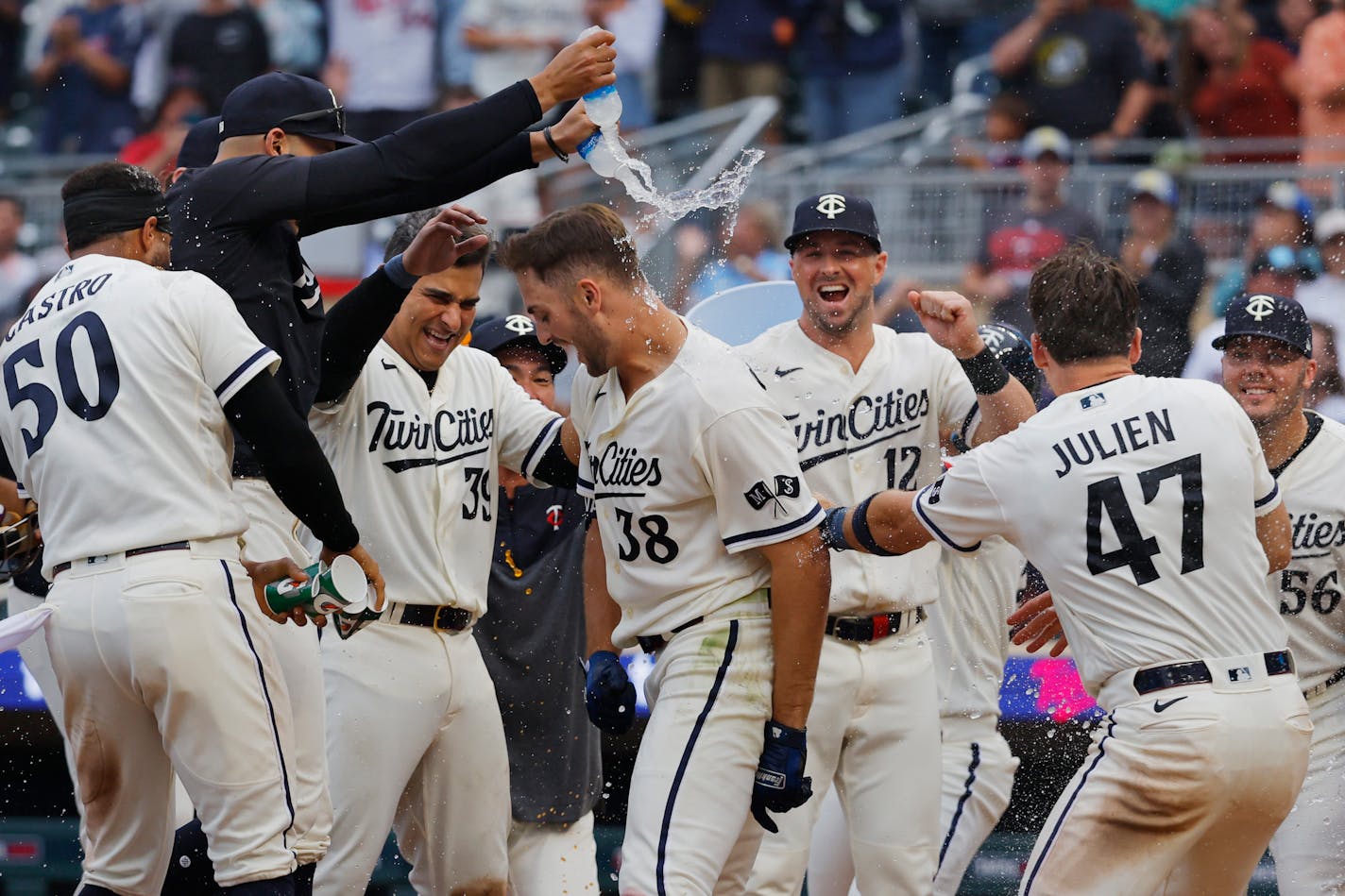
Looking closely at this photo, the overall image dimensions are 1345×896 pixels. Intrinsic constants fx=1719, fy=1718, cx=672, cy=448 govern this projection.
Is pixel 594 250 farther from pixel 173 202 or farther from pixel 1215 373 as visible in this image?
pixel 1215 373

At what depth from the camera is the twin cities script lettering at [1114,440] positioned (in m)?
4.18

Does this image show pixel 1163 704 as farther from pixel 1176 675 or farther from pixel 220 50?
pixel 220 50

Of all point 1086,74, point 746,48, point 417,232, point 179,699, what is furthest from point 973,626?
point 746,48

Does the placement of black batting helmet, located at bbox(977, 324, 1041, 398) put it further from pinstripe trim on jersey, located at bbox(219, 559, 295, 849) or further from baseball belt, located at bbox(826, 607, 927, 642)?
pinstripe trim on jersey, located at bbox(219, 559, 295, 849)

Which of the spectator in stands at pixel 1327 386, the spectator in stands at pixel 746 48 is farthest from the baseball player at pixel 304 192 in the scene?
the spectator in stands at pixel 746 48

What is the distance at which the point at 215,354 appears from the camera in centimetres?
416

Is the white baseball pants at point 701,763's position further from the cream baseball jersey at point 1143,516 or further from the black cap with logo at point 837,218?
the black cap with logo at point 837,218

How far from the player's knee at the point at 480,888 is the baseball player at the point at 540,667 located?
28.9 inches

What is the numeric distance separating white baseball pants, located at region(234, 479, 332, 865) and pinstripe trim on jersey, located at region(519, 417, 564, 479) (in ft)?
2.45

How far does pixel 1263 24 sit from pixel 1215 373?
340 centimetres

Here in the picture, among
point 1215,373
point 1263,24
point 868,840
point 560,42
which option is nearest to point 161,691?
point 868,840

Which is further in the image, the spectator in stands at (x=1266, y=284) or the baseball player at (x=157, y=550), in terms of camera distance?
the spectator in stands at (x=1266, y=284)

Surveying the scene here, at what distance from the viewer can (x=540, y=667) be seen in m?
6.01

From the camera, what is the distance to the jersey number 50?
416 centimetres
